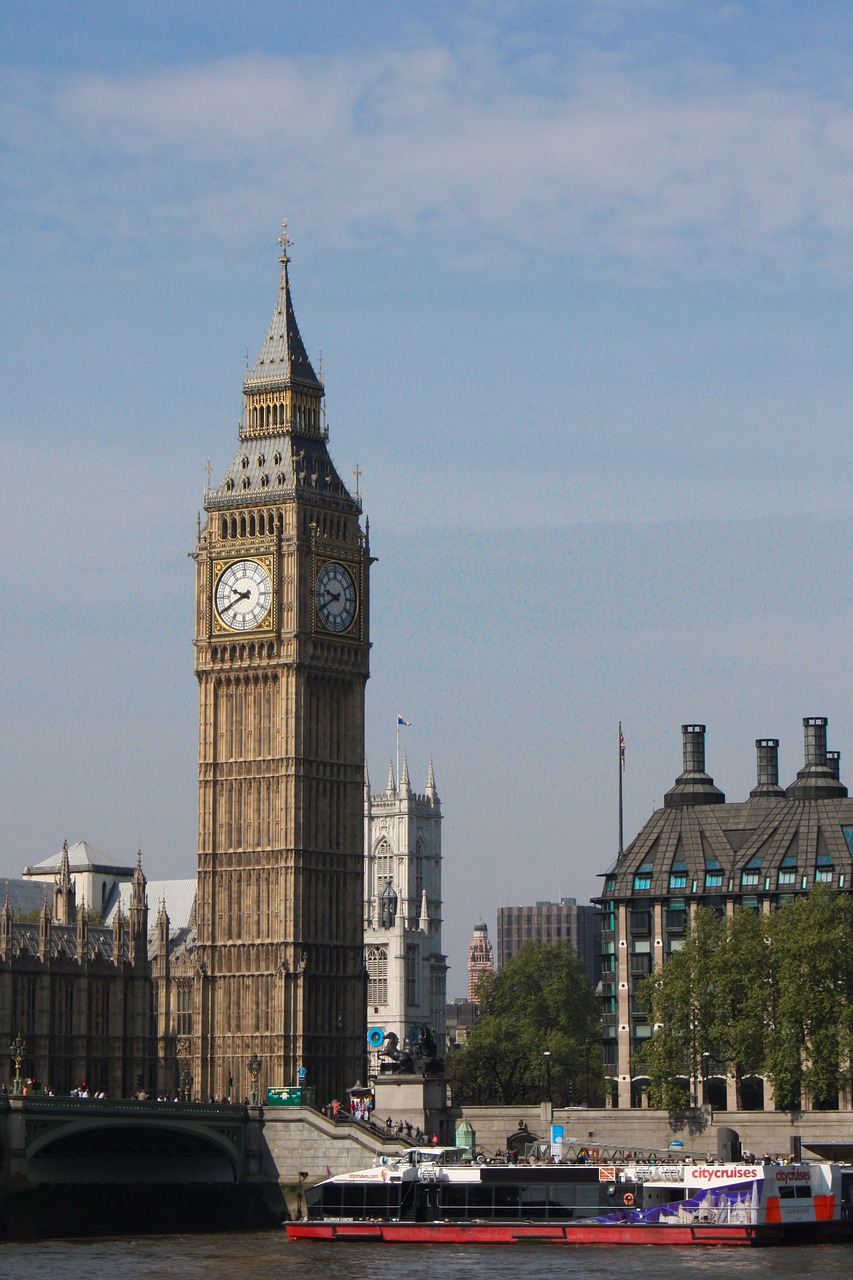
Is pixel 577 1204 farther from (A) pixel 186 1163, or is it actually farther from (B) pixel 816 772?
(B) pixel 816 772

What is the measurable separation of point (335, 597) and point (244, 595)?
510cm

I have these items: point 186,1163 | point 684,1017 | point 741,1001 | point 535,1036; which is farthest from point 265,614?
point 535,1036

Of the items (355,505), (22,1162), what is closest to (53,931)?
(355,505)

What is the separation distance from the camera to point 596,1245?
114938 mm

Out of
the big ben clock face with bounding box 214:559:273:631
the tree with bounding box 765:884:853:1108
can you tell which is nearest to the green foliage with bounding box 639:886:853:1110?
the tree with bounding box 765:884:853:1108

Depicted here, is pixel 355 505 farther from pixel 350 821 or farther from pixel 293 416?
pixel 350 821

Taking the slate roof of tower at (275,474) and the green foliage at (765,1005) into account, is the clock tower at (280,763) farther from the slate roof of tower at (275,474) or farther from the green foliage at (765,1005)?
the green foliage at (765,1005)

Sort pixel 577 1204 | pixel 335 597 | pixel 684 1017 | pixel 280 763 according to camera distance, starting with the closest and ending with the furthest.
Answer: pixel 577 1204
pixel 684 1017
pixel 280 763
pixel 335 597

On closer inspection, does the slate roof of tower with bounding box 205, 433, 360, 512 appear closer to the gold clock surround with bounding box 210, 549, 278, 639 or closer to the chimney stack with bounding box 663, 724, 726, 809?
the gold clock surround with bounding box 210, 549, 278, 639

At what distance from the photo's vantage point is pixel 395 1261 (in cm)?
10762

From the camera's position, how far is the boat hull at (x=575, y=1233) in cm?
11456

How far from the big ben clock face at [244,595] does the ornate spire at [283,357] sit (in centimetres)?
1075

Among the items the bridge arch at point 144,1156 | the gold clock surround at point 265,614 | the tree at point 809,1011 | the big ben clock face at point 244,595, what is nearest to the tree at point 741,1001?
the tree at point 809,1011

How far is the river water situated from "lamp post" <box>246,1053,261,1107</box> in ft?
48.8
